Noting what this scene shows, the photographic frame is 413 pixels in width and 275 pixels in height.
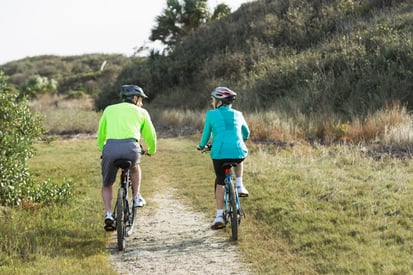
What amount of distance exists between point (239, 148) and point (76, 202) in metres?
4.27

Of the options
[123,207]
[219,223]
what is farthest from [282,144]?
[123,207]

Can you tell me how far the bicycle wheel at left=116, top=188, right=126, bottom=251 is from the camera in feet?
21.9

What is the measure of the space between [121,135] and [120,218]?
108cm

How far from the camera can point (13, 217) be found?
8.47 metres

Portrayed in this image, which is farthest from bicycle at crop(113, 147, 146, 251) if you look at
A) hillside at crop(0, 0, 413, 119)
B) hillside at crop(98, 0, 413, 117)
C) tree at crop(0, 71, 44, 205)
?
hillside at crop(98, 0, 413, 117)

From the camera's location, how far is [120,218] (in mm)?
6668

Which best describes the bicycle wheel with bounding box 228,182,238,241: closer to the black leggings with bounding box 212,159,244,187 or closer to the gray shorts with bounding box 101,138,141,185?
the black leggings with bounding box 212,159,244,187

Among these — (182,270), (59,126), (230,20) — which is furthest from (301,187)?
(230,20)

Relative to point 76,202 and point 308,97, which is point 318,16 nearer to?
point 308,97

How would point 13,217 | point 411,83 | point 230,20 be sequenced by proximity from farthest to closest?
point 230,20 < point 411,83 < point 13,217

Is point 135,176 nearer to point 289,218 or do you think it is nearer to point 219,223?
point 219,223

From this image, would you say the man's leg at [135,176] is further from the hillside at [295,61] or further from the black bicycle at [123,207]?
the hillside at [295,61]

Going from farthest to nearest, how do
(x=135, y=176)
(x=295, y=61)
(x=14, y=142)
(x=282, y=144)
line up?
1. (x=295, y=61)
2. (x=282, y=144)
3. (x=14, y=142)
4. (x=135, y=176)

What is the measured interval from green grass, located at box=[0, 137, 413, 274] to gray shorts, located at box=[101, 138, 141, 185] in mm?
1113
